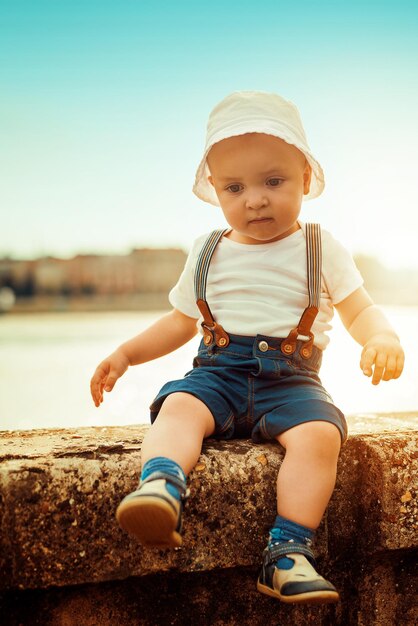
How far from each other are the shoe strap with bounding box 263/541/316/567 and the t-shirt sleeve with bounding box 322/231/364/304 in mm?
795

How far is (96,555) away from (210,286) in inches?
36.5

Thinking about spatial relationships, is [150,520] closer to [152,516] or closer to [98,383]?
[152,516]

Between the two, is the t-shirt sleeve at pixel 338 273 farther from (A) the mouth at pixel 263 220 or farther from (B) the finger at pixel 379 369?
(B) the finger at pixel 379 369

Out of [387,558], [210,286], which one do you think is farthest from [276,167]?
[387,558]

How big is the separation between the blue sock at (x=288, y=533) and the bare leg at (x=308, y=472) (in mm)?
11

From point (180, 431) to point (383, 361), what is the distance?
55 centimetres

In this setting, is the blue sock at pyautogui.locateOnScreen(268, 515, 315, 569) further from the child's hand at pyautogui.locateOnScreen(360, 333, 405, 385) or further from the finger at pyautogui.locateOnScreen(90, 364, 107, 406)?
the finger at pyautogui.locateOnScreen(90, 364, 107, 406)

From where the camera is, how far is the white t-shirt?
A: 73.5 inches

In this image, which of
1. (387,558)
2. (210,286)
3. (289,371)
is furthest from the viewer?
(210,286)

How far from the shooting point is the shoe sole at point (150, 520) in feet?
4.08

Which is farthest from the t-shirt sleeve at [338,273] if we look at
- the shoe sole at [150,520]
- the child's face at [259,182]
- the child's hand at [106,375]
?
the shoe sole at [150,520]

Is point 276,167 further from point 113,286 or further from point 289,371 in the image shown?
point 113,286

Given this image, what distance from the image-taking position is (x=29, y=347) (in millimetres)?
13344

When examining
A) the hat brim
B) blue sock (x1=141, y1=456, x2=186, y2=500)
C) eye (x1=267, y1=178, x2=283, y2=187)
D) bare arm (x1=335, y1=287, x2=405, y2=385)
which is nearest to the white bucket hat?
the hat brim
